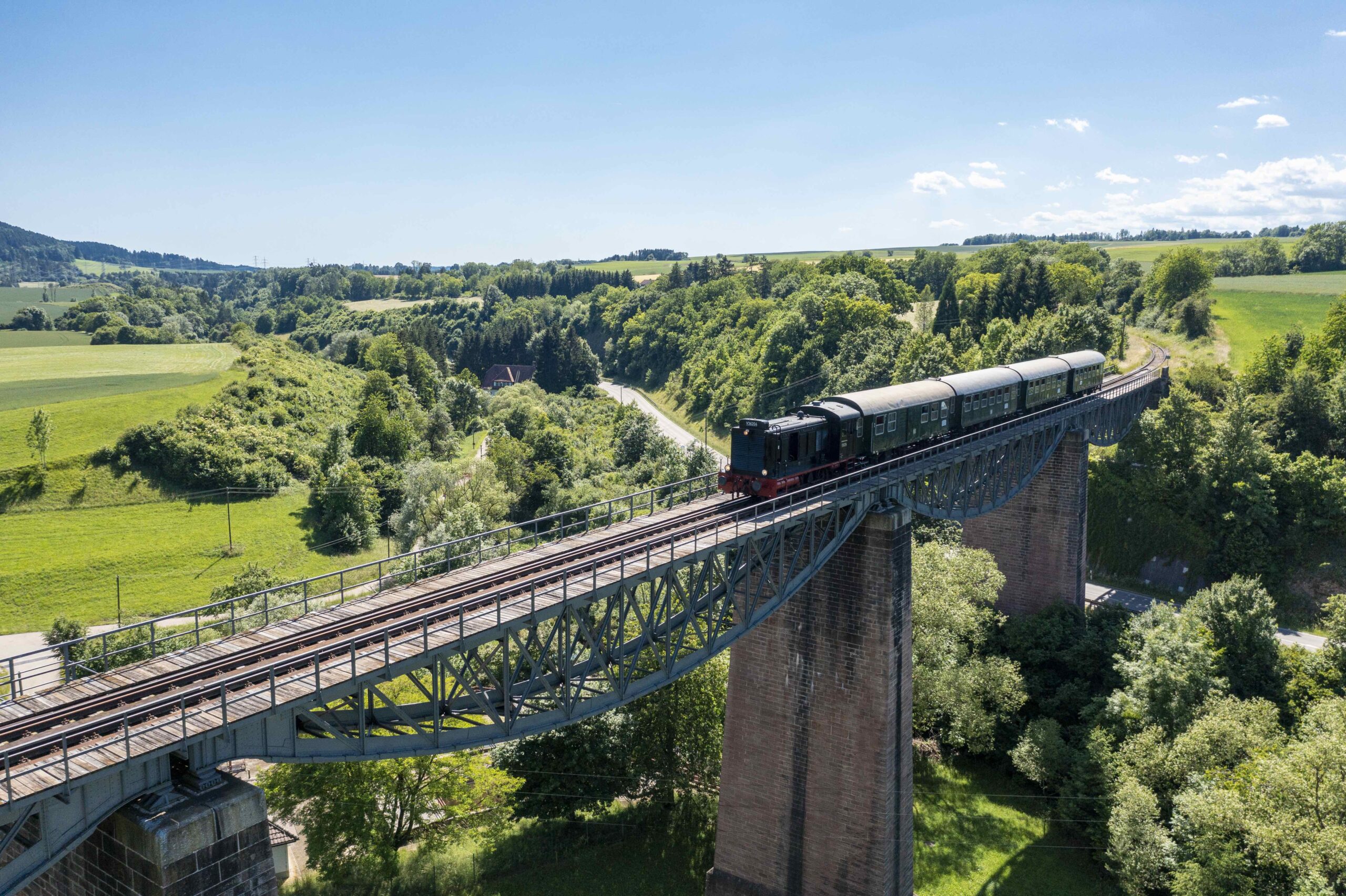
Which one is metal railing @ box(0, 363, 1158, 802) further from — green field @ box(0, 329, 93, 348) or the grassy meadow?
green field @ box(0, 329, 93, 348)

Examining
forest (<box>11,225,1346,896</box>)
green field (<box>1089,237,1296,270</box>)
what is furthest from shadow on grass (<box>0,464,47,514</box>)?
green field (<box>1089,237,1296,270</box>)

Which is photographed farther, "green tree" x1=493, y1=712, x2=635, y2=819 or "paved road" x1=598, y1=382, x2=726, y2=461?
"paved road" x1=598, y1=382, x2=726, y2=461

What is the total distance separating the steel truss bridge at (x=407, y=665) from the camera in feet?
45.8

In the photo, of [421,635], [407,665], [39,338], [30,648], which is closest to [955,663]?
[421,635]

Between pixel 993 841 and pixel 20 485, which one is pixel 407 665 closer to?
pixel 993 841

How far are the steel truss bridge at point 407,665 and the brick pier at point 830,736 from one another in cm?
185

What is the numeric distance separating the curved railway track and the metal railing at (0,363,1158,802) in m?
0.09

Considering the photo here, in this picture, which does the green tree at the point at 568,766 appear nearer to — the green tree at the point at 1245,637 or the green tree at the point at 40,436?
the green tree at the point at 1245,637

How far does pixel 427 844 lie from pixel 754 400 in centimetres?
7118

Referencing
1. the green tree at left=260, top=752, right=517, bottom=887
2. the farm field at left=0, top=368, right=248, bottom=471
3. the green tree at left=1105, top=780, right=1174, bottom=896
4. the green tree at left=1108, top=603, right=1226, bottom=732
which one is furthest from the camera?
the farm field at left=0, top=368, right=248, bottom=471

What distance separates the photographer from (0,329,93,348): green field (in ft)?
357

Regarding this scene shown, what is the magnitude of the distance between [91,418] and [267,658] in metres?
69.8

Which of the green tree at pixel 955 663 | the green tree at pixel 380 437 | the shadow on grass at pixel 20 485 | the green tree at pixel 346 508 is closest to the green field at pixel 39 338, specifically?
the shadow on grass at pixel 20 485

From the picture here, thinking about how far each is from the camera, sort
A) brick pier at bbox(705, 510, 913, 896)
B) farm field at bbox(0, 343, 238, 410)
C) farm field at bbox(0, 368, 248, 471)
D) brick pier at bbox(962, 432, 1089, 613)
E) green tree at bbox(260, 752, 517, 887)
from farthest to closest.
Result: farm field at bbox(0, 343, 238, 410) < farm field at bbox(0, 368, 248, 471) < brick pier at bbox(962, 432, 1089, 613) < green tree at bbox(260, 752, 517, 887) < brick pier at bbox(705, 510, 913, 896)
